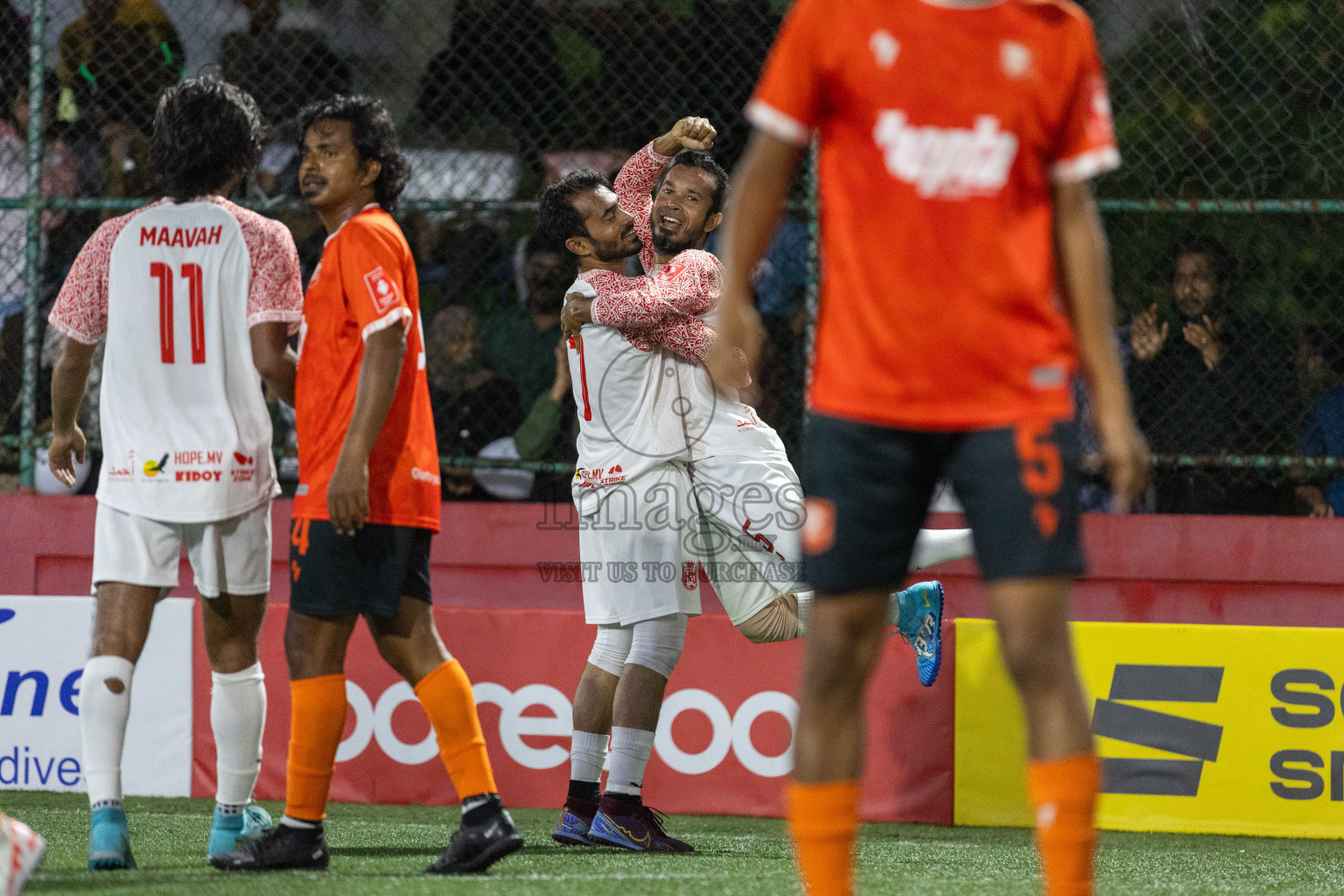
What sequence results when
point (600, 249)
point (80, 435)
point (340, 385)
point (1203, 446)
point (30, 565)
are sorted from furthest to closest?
1. point (30, 565)
2. point (1203, 446)
3. point (600, 249)
4. point (80, 435)
5. point (340, 385)

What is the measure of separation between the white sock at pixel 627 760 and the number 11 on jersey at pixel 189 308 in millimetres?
1616

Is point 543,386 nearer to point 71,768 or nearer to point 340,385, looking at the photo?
point 71,768

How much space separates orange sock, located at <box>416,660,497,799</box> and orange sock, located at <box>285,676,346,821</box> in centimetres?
21

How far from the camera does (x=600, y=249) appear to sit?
460 centimetres

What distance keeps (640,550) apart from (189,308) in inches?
57.0

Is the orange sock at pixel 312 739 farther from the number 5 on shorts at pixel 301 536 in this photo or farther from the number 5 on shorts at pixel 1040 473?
the number 5 on shorts at pixel 1040 473

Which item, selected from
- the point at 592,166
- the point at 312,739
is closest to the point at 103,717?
the point at 312,739

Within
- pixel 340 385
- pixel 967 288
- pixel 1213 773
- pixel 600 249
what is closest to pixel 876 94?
pixel 967 288

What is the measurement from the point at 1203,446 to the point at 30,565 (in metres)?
5.14

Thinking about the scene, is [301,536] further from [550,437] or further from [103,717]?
[550,437]

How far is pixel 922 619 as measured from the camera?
498 cm

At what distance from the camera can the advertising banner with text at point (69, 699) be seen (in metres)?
5.71

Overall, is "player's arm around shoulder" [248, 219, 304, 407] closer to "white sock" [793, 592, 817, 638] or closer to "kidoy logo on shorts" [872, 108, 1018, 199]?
"white sock" [793, 592, 817, 638]

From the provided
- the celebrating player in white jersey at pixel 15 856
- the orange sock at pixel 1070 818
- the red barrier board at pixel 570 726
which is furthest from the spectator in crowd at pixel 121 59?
the orange sock at pixel 1070 818
